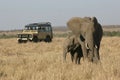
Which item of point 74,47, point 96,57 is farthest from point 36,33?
point 96,57

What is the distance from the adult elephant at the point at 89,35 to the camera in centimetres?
1460

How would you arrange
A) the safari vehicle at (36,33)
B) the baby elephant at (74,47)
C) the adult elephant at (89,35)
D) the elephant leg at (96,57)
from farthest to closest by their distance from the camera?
the safari vehicle at (36,33), the baby elephant at (74,47), the adult elephant at (89,35), the elephant leg at (96,57)

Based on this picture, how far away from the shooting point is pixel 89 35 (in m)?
15.1

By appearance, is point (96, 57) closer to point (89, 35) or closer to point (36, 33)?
point (89, 35)

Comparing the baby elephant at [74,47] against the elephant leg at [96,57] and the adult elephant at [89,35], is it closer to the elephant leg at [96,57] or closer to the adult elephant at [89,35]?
the adult elephant at [89,35]

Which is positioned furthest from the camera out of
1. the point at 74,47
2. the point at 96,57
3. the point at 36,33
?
the point at 36,33

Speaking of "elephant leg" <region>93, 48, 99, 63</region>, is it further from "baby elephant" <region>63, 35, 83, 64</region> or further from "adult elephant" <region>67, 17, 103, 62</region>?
"baby elephant" <region>63, 35, 83, 64</region>

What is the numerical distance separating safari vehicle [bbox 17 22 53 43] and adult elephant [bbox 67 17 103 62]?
80.7ft

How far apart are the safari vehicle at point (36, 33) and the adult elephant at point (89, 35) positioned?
80.7ft

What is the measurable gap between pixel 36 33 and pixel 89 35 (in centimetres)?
2654

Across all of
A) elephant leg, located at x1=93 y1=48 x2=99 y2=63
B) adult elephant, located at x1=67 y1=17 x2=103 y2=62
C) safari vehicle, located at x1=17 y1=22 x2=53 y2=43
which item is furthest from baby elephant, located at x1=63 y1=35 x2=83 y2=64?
safari vehicle, located at x1=17 y1=22 x2=53 y2=43

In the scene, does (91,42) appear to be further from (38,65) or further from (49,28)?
(49,28)

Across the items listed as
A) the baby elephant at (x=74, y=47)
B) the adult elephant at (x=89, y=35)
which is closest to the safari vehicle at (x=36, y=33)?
the baby elephant at (x=74, y=47)

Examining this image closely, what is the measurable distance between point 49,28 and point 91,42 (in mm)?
29088
